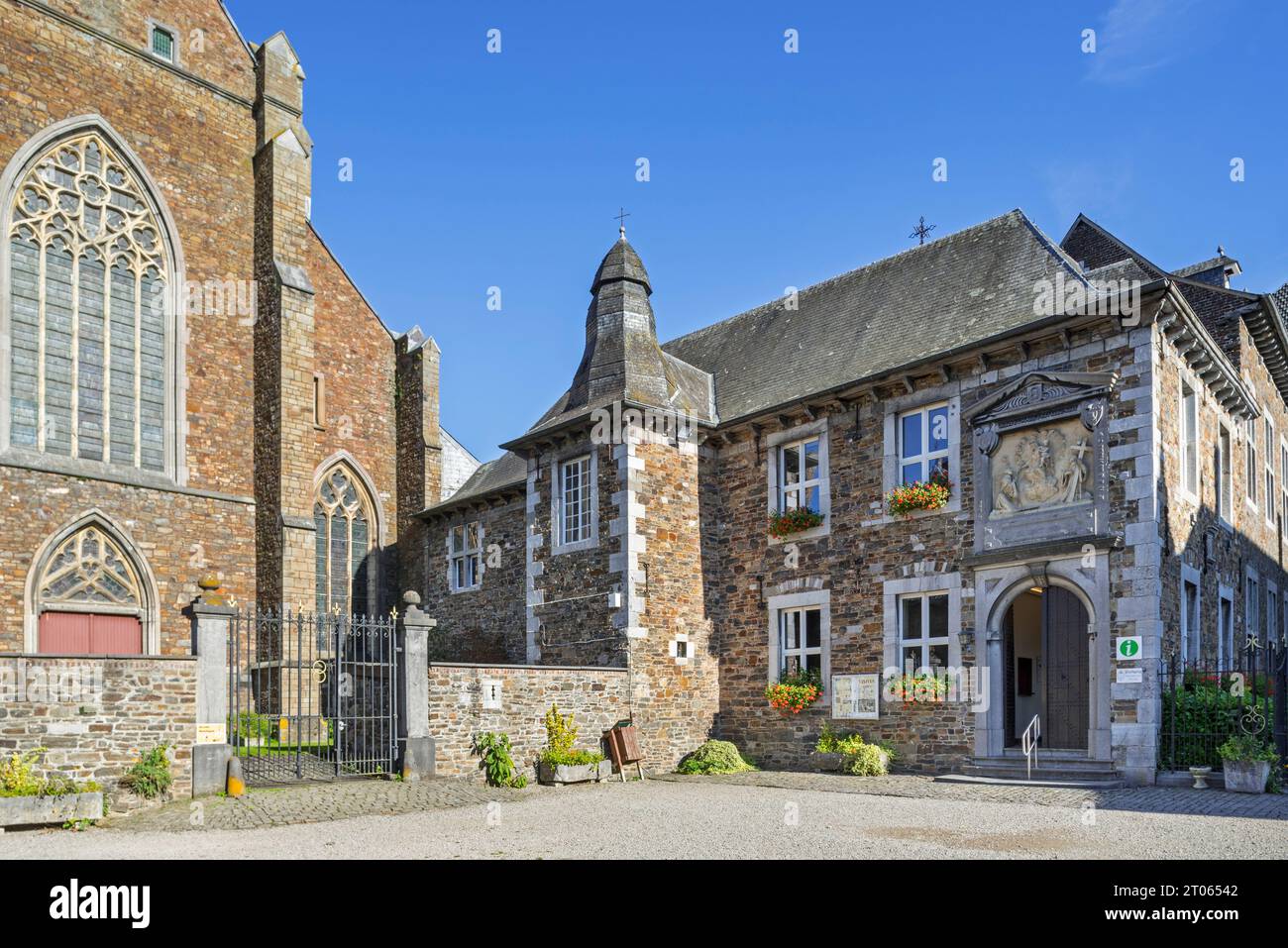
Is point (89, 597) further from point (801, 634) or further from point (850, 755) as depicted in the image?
point (850, 755)

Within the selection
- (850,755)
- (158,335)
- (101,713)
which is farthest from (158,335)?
(850,755)

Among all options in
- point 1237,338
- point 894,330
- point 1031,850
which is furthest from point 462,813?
point 1237,338

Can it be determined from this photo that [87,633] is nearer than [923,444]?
No

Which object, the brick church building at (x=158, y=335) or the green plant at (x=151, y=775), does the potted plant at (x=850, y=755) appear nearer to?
the green plant at (x=151, y=775)

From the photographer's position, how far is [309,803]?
12.3 m

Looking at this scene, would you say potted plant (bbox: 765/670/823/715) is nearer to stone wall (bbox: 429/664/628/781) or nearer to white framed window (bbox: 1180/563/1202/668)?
stone wall (bbox: 429/664/628/781)

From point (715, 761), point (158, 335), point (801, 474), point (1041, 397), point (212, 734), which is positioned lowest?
point (715, 761)

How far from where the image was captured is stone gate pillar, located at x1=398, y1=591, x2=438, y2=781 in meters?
14.4

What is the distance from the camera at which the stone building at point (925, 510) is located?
46.2 ft

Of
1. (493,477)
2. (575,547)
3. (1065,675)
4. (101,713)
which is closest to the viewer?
(101,713)

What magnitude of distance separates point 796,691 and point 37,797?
997cm

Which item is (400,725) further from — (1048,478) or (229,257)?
(229,257)

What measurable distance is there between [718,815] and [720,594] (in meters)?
7.13

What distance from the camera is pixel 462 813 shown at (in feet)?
40.3
